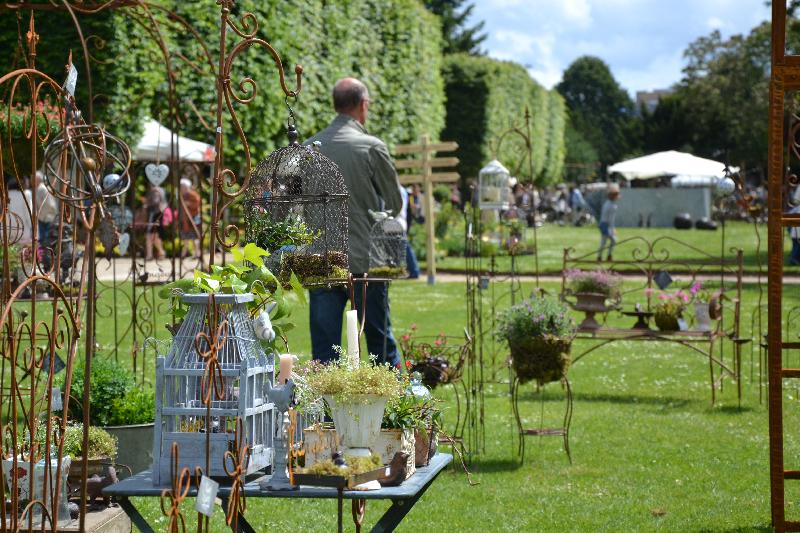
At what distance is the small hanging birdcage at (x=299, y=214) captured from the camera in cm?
457

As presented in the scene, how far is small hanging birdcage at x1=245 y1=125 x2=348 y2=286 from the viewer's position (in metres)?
4.57

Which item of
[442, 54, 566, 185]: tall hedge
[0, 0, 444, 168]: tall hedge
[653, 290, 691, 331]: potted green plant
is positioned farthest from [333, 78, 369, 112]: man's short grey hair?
[442, 54, 566, 185]: tall hedge

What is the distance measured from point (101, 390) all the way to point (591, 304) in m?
4.92

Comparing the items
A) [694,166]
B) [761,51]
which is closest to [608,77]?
[761,51]

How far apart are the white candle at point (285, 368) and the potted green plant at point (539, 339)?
3467mm

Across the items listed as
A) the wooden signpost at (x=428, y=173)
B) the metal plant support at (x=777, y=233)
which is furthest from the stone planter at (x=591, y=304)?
the wooden signpost at (x=428, y=173)

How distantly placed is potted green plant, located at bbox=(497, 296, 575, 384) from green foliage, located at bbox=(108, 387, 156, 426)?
Result: 241cm

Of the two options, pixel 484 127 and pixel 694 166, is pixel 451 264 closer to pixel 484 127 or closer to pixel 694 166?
pixel 694 166

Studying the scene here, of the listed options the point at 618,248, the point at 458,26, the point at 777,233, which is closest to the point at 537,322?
the point at 777,233

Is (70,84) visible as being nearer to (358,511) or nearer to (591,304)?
(358,511)

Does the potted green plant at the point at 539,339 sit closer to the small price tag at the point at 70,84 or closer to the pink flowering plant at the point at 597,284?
the pink flowering plant at the point at 597,284

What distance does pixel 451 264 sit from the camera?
2212 cm

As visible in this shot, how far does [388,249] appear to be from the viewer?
7539 mm

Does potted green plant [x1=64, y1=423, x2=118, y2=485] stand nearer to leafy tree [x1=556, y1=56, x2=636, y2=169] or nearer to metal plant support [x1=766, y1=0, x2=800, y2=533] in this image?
metal plant support [x1=766, y1=0, x2=800, y2=533]
